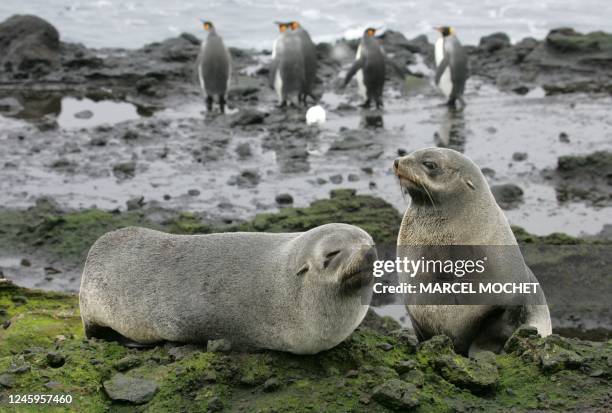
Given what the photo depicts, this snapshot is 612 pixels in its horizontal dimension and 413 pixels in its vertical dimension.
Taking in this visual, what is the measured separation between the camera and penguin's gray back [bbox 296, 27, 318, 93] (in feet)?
53.5

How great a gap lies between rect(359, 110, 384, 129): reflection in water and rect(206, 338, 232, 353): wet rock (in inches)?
378

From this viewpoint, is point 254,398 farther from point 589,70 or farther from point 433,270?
point 589,70

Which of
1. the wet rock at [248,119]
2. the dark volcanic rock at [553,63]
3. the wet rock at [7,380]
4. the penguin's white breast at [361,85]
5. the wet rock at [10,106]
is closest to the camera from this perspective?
the wet rock at [7,380]

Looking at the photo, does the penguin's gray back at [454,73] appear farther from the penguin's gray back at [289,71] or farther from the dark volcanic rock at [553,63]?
the penguin's gray back at [289,71]

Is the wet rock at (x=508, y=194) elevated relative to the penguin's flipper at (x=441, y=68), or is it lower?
lower

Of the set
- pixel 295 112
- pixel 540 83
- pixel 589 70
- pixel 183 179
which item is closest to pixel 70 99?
pixel 295 112

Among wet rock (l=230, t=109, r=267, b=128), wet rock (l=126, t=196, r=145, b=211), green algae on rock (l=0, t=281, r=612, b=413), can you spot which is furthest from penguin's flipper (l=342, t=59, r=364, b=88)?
green algae on rock (l=0, t=281, r=612, b=413)

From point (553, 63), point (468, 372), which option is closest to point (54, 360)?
point (468, 372)

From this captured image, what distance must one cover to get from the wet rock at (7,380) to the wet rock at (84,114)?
1042cm

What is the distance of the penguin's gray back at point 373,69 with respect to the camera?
1581 centimetres

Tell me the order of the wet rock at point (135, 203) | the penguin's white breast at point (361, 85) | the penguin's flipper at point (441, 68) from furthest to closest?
the penguin's flipper at point (441, 68), the penguin's white breast at point (361, 85), the wet rock at point (135, 203)

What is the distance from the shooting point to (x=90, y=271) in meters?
5.04

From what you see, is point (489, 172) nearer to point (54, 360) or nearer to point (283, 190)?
point (283, 190)

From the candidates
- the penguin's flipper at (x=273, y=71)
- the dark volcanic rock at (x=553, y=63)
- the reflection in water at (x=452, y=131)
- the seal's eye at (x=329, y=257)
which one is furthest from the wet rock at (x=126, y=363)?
the dark volcanic rock at (x=553, y=63)
